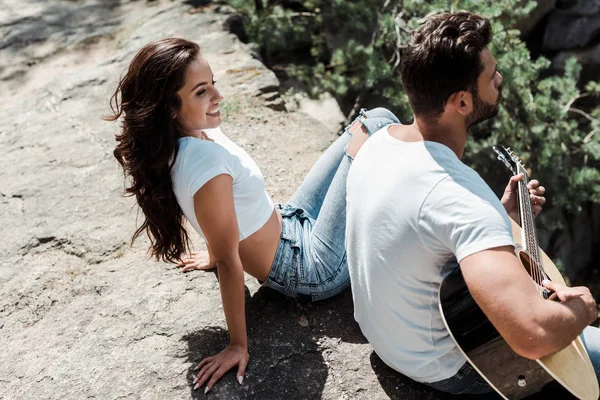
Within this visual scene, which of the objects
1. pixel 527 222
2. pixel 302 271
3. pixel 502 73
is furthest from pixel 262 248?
pixel 502 73

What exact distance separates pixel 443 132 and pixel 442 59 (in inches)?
7.5

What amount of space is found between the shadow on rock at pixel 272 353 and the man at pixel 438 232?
32 cm

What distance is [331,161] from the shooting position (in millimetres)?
2443

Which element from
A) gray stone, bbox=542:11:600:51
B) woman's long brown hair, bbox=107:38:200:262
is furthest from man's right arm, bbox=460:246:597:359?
gray stone, bbox=542:11:600:51

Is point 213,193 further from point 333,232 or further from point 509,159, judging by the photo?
point 509,159

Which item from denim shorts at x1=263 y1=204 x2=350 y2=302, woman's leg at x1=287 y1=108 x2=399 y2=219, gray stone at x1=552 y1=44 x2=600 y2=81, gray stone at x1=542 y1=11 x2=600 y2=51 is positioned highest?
woman's leg at x1=287 y1=108 x2=399 y2=219

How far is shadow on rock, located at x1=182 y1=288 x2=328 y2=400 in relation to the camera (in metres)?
2.09

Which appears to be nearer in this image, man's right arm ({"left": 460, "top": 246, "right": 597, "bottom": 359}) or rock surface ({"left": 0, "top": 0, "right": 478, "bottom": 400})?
man's right arm ({"left": 460, "top": 246, "right": 597, "bottom": 359})

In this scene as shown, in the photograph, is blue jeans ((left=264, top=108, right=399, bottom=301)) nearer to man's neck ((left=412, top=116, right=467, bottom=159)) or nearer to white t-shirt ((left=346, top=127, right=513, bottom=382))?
white t-shirt ((left=346, top=127, right=513, bottom=382))

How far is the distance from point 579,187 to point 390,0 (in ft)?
5.82

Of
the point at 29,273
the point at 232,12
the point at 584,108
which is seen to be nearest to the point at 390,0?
the point at 232,12

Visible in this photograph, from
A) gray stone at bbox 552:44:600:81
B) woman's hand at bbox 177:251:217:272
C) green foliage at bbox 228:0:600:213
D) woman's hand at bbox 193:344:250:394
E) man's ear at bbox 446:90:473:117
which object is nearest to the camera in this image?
man's ear at bbox 446:90:473:117

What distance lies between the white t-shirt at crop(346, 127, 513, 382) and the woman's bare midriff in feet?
1.28

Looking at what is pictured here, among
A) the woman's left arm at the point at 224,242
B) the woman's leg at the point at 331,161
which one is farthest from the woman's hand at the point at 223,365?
the woman's leg at the point at 331,161
